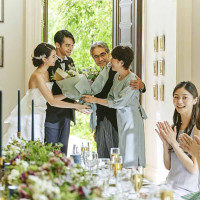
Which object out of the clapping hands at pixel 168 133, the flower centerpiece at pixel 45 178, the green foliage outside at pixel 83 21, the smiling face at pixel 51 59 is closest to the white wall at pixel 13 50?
the smiling face at pixel 51 59

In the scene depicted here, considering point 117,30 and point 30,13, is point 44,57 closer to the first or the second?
point 30,13

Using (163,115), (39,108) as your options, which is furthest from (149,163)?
(39,108)

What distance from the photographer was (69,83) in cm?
492

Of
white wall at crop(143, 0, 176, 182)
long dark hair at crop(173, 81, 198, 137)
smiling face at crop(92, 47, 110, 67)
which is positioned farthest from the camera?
white wall at crop(143, 0, 176, 182)

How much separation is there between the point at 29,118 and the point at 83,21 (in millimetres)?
4354

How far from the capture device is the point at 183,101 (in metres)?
3.77

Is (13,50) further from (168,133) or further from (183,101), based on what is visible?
(168,133)

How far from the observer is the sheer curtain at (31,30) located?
5.63m

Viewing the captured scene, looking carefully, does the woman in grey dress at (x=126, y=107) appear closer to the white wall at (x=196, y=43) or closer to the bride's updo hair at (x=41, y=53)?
the bride's updo hair at (x=41, y=53)

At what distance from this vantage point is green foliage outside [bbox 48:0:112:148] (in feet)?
29.1

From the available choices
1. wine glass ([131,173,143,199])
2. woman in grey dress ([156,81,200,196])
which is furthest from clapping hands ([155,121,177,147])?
wine glass ([131,173,143,199])

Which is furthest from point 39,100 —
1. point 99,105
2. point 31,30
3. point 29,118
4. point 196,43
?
point 196,43

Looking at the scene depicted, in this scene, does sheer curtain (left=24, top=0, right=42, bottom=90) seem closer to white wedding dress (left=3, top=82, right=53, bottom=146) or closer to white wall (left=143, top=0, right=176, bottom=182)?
white wedding dress (left=3, top=82, right=53, bottom=146)

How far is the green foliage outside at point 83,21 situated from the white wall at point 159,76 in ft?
8.27
